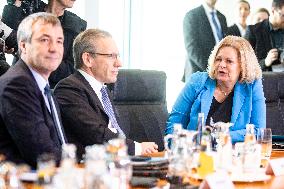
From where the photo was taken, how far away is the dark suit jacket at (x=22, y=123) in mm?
2225

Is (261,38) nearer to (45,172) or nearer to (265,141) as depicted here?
(265,141)

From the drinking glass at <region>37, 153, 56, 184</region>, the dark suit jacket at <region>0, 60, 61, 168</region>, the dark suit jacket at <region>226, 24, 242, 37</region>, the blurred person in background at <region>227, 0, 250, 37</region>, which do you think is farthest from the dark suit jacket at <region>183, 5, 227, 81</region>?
the drinking glass at <region>37, 153, 56, 184</region>

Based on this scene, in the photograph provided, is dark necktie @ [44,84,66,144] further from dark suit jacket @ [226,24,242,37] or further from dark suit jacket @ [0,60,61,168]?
dark suit jacket @ [226,24,242,37]

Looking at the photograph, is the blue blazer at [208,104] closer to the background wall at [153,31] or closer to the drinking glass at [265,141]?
the drinking glass at [265,141]

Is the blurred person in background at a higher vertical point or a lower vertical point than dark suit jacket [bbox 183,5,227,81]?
higher

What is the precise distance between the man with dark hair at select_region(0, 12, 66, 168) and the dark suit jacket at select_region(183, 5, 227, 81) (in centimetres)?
262

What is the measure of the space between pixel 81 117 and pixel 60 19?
1.07 metres

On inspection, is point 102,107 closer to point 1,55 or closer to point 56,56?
point 56,56

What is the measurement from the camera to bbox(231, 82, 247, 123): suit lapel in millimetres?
3430

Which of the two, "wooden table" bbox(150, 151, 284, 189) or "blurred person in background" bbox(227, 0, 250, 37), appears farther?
"blurred person in background" bbox(227, 0, 250, 37)

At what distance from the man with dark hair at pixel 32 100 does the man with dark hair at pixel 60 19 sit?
0.95m

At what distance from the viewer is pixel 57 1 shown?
3584 millimetres

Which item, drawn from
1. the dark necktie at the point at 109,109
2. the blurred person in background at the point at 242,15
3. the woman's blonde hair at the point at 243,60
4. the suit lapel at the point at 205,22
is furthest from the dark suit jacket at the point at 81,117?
the blurred person in background at the point at 242,15

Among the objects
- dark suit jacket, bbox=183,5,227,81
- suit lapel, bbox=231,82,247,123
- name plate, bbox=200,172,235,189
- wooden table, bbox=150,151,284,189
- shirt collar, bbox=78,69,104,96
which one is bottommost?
wooden table, bbox=150,151,284,189
